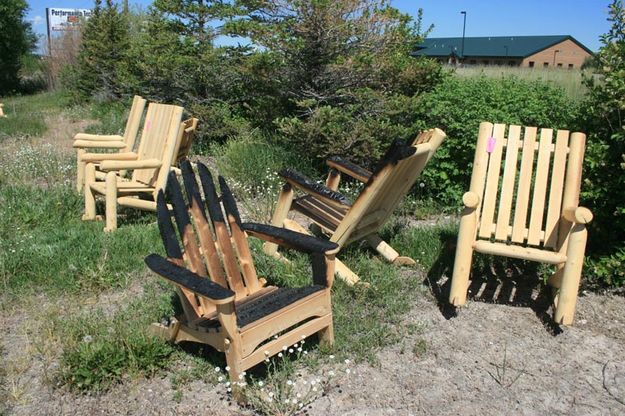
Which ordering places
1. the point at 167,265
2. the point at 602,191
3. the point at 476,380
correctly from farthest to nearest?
the point at 602,191
the point at 476,380
the point at 167,265

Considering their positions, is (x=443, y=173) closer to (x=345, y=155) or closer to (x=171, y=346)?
(x=345, y=155)

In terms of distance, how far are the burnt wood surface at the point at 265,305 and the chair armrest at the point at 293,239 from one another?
Answer: 23 cm

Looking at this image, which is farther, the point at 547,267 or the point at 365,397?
the point at 547,267

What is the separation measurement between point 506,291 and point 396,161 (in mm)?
1525

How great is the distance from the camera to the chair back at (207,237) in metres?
3.28

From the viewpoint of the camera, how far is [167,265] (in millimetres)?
2889

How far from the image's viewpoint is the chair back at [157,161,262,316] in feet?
10.7

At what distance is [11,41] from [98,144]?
1936 cm

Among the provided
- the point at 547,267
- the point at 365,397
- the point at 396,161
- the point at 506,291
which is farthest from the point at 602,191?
the point at 365,397

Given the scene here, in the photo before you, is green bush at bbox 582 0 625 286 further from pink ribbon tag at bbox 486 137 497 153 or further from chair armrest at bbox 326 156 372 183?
chair armrest at bbox 326 156 372 183

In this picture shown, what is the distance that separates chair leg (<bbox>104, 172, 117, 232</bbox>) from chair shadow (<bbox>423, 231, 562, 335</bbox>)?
9.62 ft

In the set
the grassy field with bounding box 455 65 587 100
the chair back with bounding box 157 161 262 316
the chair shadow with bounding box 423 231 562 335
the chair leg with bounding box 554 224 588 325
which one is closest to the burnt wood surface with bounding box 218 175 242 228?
the chair back with bounding box 157 161 262 316

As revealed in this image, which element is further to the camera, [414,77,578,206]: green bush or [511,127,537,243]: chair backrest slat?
[414,77,578,206]: green bush

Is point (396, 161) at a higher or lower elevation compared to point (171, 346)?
higher
